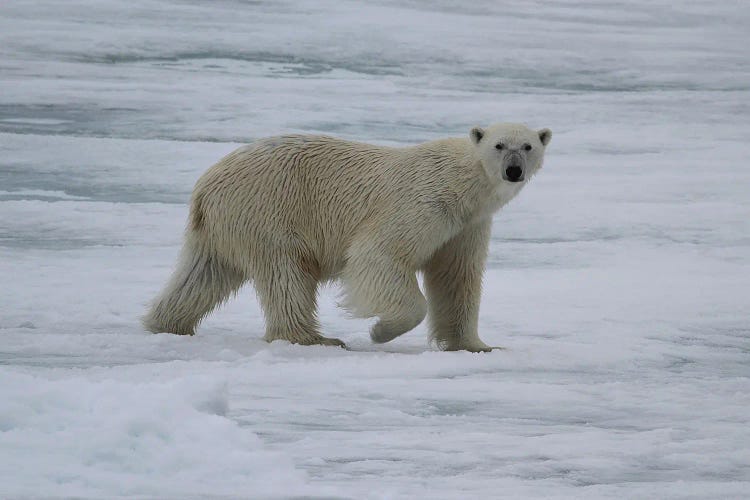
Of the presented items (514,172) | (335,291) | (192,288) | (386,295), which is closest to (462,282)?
(386,295)

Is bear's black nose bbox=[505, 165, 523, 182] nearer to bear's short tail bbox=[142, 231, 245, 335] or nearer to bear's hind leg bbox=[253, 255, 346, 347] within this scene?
bear's hind leg bbox=[253, 255, 346, 347]

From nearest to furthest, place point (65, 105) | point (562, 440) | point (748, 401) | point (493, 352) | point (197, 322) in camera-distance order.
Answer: point (562, 440) → point (748, 401) → point (493, 352) → point (197, 322) → point (65, 105)

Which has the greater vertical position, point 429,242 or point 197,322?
point 429,242

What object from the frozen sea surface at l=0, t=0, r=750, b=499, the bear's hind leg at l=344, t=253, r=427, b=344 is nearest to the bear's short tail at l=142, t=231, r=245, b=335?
the frozen sea surface at l=0, t=0, r=750, b=499

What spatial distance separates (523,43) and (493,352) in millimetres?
10341

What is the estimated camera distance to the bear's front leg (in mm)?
5746

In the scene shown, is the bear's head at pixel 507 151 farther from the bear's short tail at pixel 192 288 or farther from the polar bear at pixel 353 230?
the bear's short tail at pixel 192 288

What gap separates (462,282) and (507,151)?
0.65m

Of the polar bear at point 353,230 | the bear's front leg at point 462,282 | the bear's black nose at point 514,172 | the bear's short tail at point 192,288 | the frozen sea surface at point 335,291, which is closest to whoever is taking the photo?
the frozen sea surface at point 335,291

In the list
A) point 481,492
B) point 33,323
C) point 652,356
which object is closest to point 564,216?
point 652,356

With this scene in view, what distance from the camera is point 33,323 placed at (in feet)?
18.5

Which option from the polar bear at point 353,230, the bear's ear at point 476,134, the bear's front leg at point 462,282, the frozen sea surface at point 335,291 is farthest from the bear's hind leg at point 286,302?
the bear's ear at point 476,134

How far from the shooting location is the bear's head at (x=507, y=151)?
5426 millimetres

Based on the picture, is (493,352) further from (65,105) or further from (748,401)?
(65,105)
